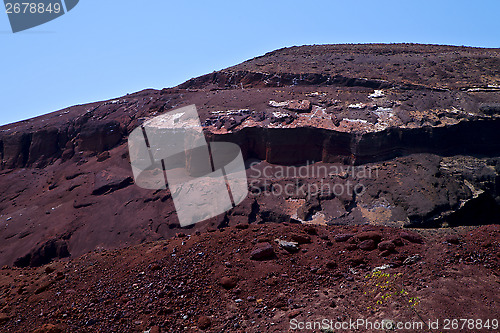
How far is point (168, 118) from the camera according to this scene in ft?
68.9

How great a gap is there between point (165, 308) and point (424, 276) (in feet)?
17.9

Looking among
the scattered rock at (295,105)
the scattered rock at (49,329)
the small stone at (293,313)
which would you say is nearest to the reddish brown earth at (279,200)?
the small stone at (293,313)

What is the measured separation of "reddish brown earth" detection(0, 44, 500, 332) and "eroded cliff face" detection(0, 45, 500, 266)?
→ 0.31 feet

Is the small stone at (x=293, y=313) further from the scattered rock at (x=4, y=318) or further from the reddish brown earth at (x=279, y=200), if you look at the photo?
the scattered rock at (x=4, y=318)

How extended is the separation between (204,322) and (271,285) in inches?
64.0

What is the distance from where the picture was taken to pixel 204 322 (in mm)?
6582

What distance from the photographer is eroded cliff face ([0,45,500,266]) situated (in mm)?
15289

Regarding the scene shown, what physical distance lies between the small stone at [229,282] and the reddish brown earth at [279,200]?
0.10 m

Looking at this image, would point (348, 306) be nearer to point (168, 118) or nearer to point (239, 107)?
point (239, 107)

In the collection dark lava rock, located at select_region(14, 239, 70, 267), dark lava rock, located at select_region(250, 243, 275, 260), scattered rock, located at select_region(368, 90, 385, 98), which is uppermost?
scattered rock, located at select_region(368, 90, 385, 98)

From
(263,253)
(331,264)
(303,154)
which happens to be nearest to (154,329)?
(263,253)

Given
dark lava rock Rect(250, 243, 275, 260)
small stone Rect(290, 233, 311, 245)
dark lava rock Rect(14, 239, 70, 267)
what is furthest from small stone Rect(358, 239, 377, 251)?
dark lava rock Rect(14, 239, 70, 267)

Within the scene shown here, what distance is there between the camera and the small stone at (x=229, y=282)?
745cm

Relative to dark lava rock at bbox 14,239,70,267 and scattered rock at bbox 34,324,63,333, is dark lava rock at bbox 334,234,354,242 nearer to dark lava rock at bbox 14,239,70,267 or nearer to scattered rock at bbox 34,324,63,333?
scattered rock at bbox 34,324,63,333
